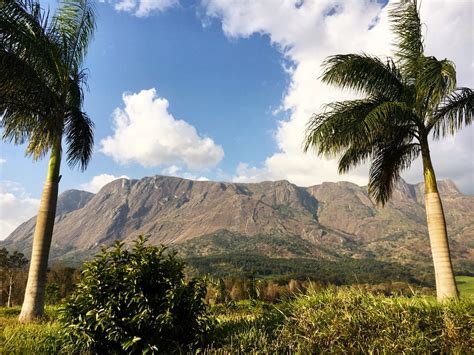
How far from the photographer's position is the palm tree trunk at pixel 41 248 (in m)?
11.6

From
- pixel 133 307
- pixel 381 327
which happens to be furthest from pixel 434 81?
pixel 133 307

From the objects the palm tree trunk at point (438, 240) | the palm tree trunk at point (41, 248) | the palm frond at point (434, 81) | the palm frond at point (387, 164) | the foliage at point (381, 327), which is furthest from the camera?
the palm frond at point (387, 164)

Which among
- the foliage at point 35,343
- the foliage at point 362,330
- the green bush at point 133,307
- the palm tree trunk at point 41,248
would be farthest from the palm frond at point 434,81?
the palm tree trunk at point 41,248

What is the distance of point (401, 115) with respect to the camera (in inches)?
483

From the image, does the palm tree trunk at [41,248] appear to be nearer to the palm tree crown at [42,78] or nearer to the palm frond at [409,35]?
the palm tree crown at [42,78]

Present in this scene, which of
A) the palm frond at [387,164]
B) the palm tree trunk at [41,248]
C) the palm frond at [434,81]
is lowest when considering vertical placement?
the palm tree trunk at [41,248]

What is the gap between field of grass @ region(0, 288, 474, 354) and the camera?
6.76 metres

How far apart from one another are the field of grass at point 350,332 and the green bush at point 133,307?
17.8 inches

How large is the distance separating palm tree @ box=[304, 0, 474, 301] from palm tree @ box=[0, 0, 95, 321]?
914cm

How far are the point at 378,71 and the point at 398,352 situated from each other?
31.6 ft

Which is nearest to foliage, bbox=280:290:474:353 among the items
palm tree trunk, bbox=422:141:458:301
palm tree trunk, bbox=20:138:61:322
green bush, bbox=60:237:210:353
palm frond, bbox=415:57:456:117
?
green bush, bbox=60:237:210:353

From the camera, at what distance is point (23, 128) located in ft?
44.3

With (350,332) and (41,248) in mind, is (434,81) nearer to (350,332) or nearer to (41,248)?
(350,332)

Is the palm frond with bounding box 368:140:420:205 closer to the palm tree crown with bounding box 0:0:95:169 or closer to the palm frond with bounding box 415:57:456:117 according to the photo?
the palm frond with bounding box 415:57:456:117
